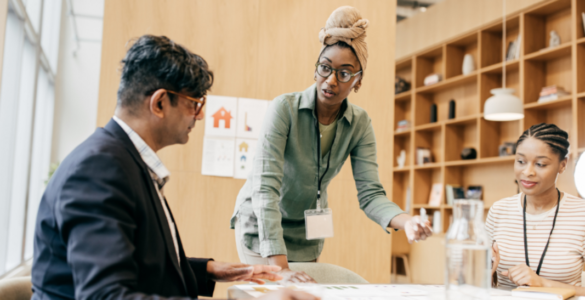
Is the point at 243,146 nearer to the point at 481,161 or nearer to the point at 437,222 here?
the point at 481,161

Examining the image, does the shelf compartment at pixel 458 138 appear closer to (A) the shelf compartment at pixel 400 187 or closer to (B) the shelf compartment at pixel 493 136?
(B) the shelf compartment at pixel 493 136

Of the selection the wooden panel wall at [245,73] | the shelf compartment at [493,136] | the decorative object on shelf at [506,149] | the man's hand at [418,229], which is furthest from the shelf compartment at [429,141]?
the man's hand at [418,229]

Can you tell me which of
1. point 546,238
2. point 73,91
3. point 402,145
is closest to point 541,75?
point 402,145

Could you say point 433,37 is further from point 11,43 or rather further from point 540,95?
point 11,43

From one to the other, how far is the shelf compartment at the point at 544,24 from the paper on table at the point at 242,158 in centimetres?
356

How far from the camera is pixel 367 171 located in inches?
76.4

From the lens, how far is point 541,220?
6.31ft

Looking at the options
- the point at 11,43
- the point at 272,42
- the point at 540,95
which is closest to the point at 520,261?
the point at 272,42

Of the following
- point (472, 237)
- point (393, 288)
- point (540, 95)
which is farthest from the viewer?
point (540, 95)

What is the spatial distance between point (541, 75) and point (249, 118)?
3632mm

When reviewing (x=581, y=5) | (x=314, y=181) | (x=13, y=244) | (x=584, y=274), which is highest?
(x=581, y=5)

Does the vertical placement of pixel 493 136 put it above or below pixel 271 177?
above

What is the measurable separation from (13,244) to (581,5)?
20.2ft

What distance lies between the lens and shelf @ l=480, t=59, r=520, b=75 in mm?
5301
